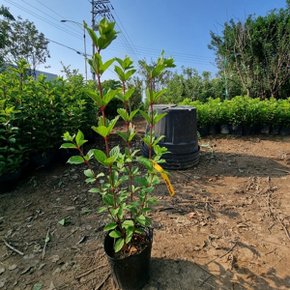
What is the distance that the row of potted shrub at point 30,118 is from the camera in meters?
2.55

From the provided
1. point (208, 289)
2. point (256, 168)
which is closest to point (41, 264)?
point (208, 289)

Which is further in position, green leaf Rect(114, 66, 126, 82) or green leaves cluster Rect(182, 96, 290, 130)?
green leaves cluster Rect(182, 96, 290, 130)

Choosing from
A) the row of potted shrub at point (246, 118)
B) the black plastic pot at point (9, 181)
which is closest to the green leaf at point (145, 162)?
the black plastic pot at point (9, 181)

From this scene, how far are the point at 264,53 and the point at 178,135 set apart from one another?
695cm

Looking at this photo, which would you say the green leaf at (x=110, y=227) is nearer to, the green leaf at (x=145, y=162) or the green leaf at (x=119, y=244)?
the green leaf at (x=119, y=244)

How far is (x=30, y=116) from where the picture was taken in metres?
2.82

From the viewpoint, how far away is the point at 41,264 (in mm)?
1610

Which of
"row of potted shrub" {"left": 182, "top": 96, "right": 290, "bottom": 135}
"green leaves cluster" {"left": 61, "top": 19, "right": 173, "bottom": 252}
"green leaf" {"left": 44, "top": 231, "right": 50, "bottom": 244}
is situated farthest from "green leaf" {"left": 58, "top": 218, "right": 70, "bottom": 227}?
"row of potted shrub" {"left": 182, "top": 96, "right": 290, "bottom": 135}

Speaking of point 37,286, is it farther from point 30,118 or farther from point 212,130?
point 212,130

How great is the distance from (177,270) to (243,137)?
3.83 m

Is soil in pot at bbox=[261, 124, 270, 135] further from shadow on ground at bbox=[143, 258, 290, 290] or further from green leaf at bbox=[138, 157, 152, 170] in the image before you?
green leaf at bbox=[138, 157, 152, 170]

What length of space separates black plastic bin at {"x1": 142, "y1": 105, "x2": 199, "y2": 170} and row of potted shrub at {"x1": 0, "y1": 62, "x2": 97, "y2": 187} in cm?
135

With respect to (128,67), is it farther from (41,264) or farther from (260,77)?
(260,77)

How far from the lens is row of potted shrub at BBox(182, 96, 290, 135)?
15.2ft
